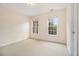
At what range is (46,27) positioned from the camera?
494cm

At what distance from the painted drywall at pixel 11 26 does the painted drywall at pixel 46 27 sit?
70cm

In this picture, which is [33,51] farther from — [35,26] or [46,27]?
[35,26]

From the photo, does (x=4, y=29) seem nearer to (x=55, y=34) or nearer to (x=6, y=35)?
(x=6, y=35)

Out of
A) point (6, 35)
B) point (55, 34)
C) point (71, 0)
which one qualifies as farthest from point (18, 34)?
point (71, 0)

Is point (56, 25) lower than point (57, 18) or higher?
lower

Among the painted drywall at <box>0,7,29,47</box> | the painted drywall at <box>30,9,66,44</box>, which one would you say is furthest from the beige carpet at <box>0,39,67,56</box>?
the painted drywall at <box>30,9,66,44</box>

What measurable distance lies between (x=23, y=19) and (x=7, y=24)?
1523mm

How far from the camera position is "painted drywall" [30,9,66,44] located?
419 centimetres

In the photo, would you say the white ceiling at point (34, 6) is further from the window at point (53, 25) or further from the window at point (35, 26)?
the window at point (35, 26)

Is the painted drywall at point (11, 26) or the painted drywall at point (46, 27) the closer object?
the painted drywall at point (11, 26)

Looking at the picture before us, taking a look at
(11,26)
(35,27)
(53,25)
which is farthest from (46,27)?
(11,26)

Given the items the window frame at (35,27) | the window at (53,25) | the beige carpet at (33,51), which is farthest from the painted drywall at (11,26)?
the window at (53,25)

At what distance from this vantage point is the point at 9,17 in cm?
394

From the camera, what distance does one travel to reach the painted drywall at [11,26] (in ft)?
11.7
